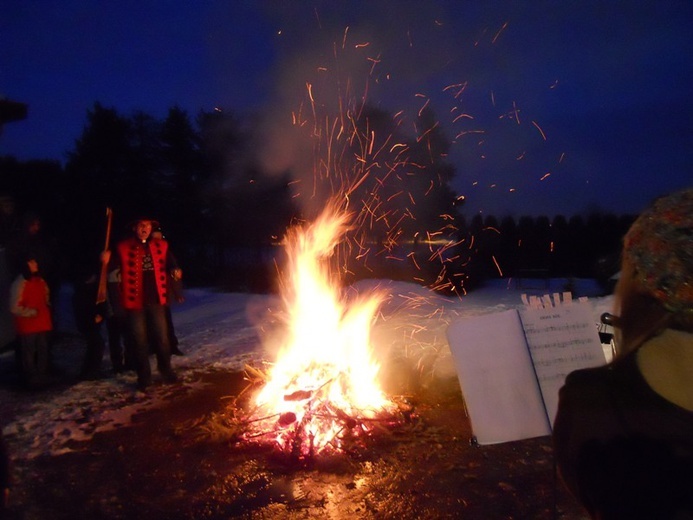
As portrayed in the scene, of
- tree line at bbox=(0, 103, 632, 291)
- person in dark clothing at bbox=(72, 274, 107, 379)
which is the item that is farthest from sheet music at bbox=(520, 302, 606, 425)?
tree line at bbox=(0, 103, 632, 291)

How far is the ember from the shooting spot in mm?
5125

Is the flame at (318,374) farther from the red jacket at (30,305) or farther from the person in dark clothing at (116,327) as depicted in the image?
the red jacket at (30,305)

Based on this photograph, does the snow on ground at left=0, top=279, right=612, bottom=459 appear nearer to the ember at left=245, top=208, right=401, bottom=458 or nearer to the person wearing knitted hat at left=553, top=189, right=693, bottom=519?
the ember at left=245, top=208, right=401, bottom=458

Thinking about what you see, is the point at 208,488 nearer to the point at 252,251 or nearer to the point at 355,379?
the point at 355,379

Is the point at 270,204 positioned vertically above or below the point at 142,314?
above

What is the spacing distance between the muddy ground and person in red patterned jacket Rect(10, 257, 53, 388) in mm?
2257

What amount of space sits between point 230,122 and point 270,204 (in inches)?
168

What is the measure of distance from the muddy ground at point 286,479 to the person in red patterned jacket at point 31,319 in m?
2.26

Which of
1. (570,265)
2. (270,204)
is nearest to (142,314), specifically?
(270,204)

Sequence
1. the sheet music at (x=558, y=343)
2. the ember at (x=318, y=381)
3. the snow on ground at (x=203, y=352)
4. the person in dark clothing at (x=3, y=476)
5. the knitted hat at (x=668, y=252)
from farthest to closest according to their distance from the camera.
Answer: the snow on ground at (x=203, y=352), the ember at (x=318, y=381), the sheet music at (x=558, y=343), the person in dark clothing at (x=3, y=476), the knitted hat at (x=668, y=252)

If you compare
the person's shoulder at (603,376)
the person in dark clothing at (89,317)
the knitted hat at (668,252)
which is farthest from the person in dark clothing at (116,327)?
the knitted hat at (668,252)

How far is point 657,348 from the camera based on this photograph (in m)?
1.21

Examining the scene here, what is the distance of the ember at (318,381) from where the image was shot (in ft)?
16.8

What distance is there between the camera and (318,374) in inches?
235
